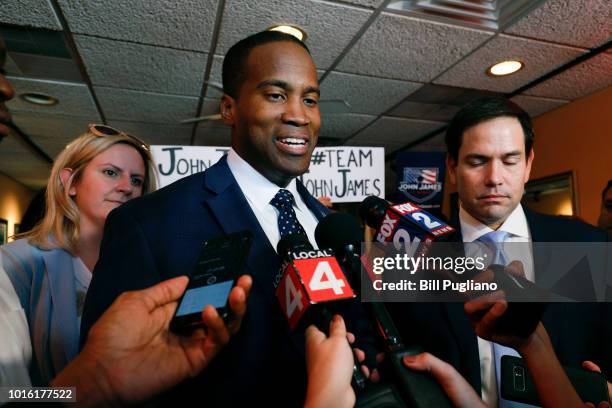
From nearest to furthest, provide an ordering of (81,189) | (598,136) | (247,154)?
(247,154)
(81,189)
(598,136)

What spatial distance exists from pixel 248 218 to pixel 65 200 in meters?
1.00

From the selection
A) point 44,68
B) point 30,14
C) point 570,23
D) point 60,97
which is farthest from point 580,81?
point 60,97

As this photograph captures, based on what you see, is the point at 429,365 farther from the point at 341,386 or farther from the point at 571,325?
the point at 571,325

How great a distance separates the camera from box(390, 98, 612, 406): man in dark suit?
950mm

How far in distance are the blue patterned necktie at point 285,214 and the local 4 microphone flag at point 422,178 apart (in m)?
1.68

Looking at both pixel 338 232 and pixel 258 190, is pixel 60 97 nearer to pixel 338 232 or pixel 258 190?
pixel 258 190

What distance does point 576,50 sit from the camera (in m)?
2.64

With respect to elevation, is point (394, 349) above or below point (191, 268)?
below

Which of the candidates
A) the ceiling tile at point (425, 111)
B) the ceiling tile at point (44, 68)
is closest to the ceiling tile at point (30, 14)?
the ceiling tile at point (44, 68)

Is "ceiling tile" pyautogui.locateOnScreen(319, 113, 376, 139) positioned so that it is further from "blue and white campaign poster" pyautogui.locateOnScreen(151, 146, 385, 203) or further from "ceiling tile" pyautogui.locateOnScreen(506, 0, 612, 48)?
"ceiling tile" pyautogui.locateOnScreen(506, 0, 612, 48)

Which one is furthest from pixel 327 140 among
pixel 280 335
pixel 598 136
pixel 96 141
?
pixel 280 335

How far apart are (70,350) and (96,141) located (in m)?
0.78

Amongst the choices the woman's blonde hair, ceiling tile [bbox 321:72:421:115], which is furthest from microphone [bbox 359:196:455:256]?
ceiling tile [bbox 321:72:421:115]

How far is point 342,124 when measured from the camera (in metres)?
4.21
